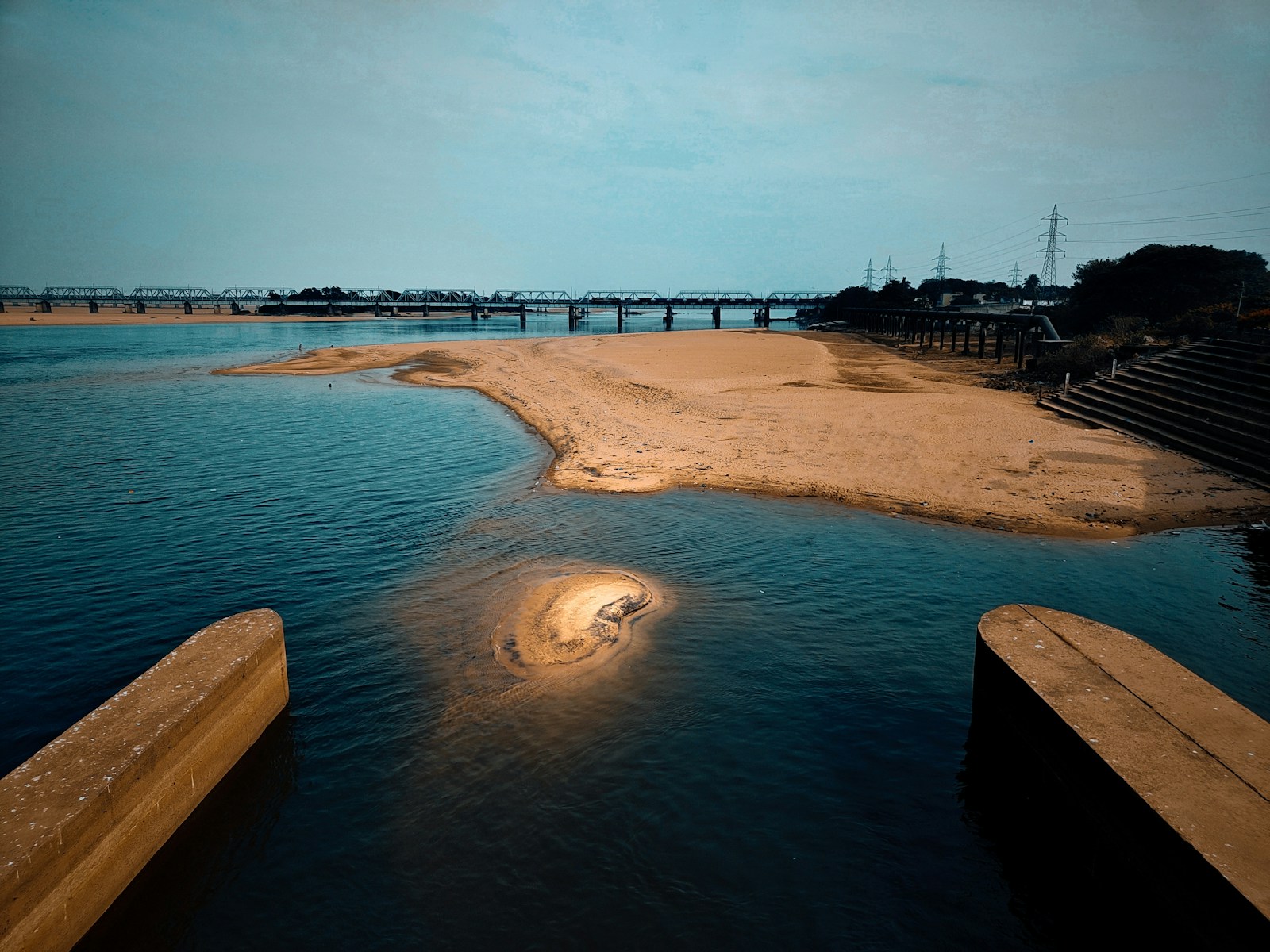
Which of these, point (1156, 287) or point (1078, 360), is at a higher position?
point (1156, 287)

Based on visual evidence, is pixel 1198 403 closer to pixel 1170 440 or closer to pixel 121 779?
pixel 1170 440

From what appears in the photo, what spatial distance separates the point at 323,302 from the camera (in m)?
184

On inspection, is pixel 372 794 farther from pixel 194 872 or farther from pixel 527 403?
pixel 527 403

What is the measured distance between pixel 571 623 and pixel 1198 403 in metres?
22.8

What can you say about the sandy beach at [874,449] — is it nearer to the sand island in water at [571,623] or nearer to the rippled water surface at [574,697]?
the rippled water surface at [574,697]

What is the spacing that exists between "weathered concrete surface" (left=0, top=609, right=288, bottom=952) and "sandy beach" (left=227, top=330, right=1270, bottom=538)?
1203 cm

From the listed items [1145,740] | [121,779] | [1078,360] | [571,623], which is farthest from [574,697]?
[1078,360]

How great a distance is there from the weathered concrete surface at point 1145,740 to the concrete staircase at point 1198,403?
14.3 meters

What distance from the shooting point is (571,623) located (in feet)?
37.8

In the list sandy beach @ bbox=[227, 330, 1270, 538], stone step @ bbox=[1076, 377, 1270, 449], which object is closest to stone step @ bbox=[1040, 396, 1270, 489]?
sandy beach @ bbox=[227, 330, 1270, 538]

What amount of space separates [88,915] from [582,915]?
4236 mm

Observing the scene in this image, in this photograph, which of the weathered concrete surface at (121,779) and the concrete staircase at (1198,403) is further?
the concrete staircase at (1198,403)

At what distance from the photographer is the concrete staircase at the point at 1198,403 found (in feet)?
63.1

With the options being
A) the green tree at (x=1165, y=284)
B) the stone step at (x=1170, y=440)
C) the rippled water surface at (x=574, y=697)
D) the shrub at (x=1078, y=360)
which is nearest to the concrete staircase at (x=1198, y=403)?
the stone step at (x=1170, y=440)
